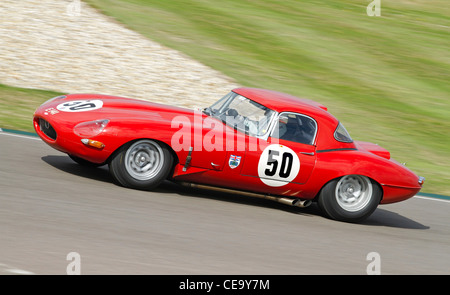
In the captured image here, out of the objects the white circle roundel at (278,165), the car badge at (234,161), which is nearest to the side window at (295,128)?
the white circle roundel at (278,165)

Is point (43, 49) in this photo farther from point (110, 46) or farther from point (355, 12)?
point (355, 12)

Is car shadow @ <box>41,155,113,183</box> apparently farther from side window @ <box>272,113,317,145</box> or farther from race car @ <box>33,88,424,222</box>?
side window @ <box>272,113,317,145</box>

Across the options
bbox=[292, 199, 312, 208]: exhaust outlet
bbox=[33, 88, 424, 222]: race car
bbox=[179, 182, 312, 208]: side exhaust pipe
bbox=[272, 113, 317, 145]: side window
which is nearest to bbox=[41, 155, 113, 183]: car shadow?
bbox=[33, 88, 424, 222]: race car

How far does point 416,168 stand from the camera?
32.7 feet

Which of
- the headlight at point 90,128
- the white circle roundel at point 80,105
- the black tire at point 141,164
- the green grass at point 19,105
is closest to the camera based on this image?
the headlight at point 90,128

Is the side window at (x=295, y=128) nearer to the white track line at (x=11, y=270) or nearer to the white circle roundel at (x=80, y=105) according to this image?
the white circle roundel at (x=80, y=105)

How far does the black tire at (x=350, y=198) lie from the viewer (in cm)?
710

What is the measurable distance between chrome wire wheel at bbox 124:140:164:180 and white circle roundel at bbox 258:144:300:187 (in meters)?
1.18

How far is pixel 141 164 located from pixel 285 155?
65.4 inches

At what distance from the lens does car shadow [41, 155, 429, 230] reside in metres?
7.02

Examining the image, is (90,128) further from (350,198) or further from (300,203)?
(350,198)

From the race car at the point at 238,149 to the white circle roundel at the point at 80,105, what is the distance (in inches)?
0.4
